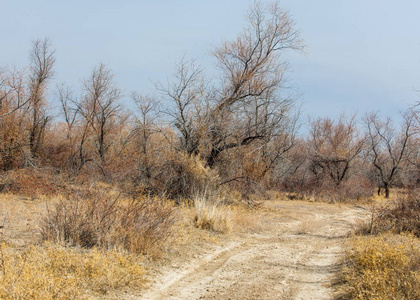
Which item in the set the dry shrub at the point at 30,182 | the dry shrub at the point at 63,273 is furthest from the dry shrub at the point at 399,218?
the dry shrub at the point at 30,182

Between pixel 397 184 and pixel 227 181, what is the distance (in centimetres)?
2940

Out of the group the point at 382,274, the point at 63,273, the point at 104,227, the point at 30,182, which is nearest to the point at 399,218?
the point at 382,274

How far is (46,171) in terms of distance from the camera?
18266 millimetres

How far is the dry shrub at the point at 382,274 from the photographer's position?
17.8 feet

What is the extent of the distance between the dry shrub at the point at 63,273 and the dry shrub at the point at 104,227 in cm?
43

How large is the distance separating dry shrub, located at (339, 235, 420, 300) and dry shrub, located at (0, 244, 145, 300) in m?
3.53

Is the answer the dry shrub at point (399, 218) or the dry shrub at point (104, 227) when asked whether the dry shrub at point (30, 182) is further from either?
the dry shrub at point (399, 218)

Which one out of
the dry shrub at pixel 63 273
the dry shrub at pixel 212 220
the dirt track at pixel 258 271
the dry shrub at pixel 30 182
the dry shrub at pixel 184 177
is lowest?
the dirt track at pixel 258 271

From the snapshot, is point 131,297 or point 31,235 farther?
point 31,235

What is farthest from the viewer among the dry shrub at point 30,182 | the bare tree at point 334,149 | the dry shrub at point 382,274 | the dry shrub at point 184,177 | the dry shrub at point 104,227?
the bare tree at point 334,149

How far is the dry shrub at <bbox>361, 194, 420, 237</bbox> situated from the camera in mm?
11284

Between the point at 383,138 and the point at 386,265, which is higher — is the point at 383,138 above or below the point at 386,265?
above

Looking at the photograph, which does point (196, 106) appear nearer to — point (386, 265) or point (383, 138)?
point (386, 265)

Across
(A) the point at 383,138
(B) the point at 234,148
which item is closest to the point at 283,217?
(B) the point at 234,148
